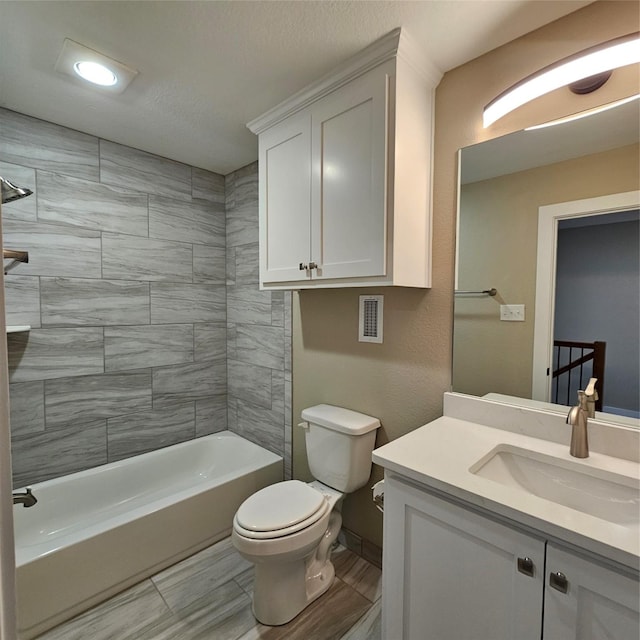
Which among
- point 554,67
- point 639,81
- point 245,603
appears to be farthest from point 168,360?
point 639,81

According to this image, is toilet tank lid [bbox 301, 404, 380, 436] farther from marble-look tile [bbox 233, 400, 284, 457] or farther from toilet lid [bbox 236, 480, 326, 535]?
marble-look tile [bbox 233, 400, 284, 457]

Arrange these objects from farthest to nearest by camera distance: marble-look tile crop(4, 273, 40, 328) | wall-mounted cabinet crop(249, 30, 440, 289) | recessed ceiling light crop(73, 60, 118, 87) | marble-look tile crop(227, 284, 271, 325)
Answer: marble-look tile crop(227, 284, 271, 325), marble-look tile crop(4, 273, 40, 328), recessed ceiling light crop(73, 60, 118, 87), wall-mounted cabinet crop(249, 30, 440, 289)

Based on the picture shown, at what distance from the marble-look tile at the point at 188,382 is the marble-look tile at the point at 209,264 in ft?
2.13

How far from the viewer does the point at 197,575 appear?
1772 millimetres

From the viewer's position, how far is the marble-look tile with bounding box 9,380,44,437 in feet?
6.22

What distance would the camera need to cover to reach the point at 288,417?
2.31m

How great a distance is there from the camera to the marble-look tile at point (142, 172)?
7.13ft

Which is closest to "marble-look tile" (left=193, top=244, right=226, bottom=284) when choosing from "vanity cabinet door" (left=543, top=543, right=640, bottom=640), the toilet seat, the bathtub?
the bathtub

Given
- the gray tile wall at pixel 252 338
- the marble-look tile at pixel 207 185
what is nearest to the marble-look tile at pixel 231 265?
the gray tile wall at pixel 252 338

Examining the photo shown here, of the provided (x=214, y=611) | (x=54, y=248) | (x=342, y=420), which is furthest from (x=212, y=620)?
(x=54, y=248)

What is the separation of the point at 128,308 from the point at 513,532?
7.60ft

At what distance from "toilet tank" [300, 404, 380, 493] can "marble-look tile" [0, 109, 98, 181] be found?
1.96 m

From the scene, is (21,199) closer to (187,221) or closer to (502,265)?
(187,221)

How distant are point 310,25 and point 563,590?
1842 mm
